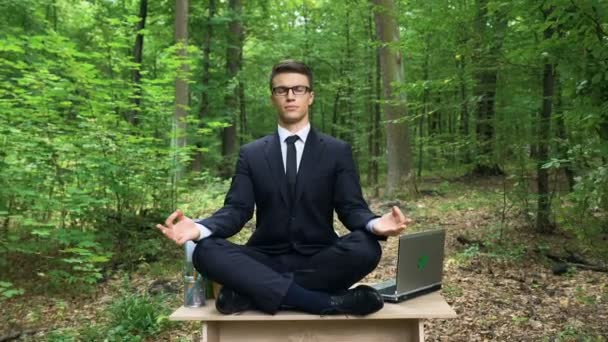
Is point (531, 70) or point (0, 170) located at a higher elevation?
point (531, 70)

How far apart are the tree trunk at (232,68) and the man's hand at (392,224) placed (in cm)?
1194

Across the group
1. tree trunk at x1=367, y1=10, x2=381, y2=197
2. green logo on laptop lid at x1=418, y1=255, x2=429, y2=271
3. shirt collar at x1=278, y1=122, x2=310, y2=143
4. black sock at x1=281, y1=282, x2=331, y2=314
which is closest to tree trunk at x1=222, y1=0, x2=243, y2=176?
tree trunk at x1=367, y1=10, x2=381, y2=197

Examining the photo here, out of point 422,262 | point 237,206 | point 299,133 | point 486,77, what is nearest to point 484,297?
point 422,262

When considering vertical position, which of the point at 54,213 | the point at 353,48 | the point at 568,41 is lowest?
the point at 54,213

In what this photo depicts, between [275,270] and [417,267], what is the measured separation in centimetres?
76

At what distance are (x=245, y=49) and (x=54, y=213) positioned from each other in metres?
12.5

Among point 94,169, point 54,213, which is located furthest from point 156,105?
point 54,213

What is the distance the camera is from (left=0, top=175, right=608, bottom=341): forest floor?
12.5ft

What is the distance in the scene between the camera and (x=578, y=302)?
13.6 feet

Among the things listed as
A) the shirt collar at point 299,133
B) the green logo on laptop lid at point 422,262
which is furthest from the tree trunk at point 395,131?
the green logo on laptop lid at point 422,262

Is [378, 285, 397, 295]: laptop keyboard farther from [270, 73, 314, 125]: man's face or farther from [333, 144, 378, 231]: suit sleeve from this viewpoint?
[270, 73, 314, 125]: man's face

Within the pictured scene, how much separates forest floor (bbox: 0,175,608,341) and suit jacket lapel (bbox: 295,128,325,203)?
1.87 meters

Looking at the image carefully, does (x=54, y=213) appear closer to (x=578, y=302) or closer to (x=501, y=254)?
(x=501, y=254)

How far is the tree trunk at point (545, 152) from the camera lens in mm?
5672
